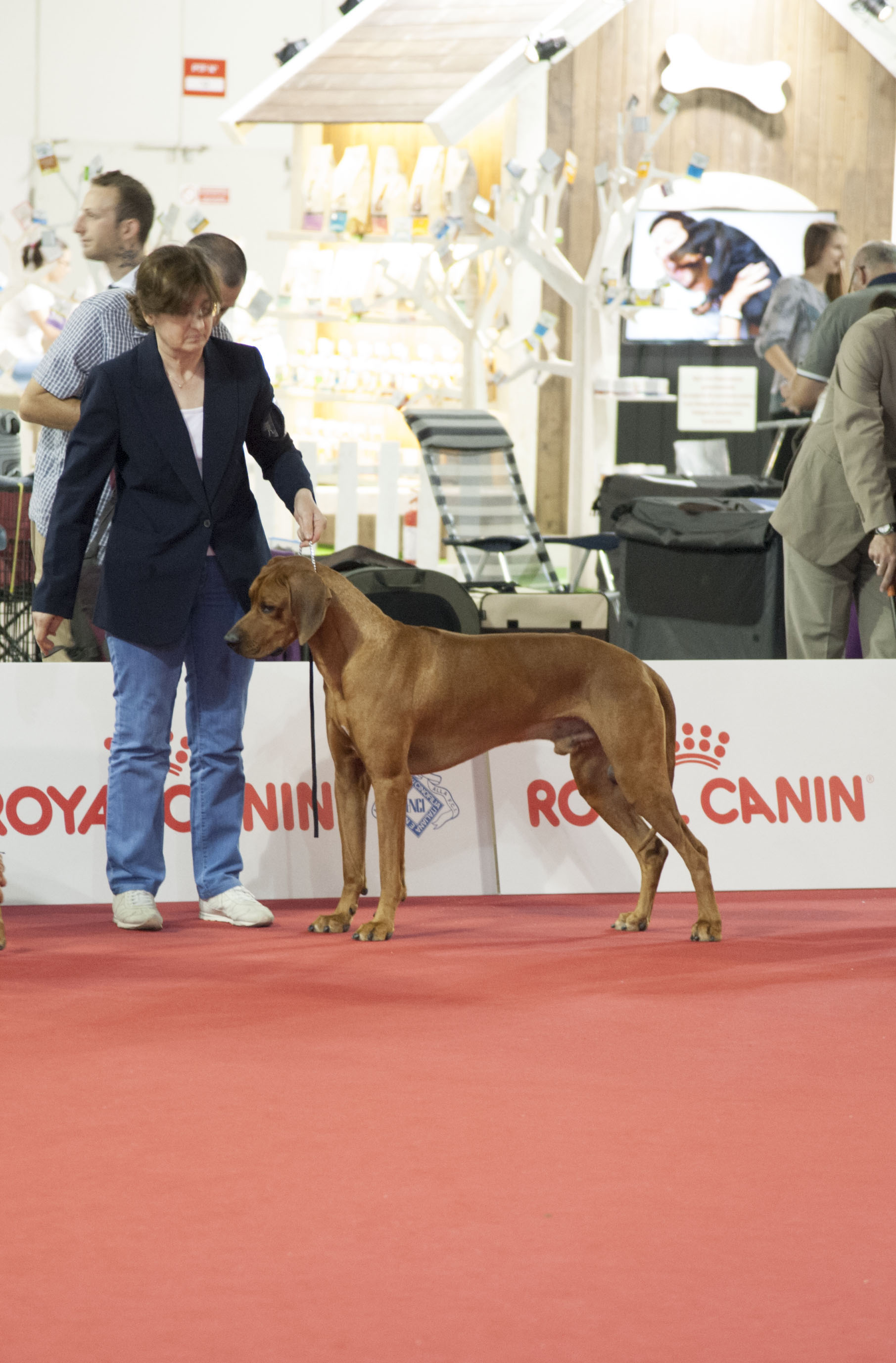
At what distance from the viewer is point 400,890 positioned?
153 inches

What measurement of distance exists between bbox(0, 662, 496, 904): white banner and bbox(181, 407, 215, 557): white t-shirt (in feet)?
2.28

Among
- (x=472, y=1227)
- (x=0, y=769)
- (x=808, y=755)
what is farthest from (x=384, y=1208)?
(x=808, y=755)

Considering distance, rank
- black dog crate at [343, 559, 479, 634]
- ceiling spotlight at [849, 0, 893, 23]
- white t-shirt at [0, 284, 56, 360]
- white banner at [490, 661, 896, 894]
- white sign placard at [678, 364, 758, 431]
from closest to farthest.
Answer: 1. white banner at [490, 661, 896, 894]
2. black dog crate at [343, 559, 479, 634]
3. white t-shirt at [0, 284, 56, 360]
4. ceiling spotlight at [849, 0, 893, 23]
5. white sign placard at [678, 364, 758, 431]

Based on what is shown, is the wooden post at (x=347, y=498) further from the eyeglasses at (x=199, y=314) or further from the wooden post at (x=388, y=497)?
the eyeglasses at (x=199, y=314)

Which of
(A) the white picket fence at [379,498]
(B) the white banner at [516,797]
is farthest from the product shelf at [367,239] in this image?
(B) the white banner at [516,797]

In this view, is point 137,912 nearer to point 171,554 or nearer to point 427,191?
point 171,554

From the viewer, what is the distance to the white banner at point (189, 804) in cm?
420

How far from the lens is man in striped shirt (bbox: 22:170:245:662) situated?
4016 mm

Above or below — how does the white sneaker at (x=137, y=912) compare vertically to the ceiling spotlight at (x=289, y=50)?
below

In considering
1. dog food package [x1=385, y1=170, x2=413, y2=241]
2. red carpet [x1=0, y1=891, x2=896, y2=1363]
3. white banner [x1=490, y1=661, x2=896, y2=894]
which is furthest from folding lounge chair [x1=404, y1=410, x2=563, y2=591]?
red carpet [x1=0, y1=891, x2=896, y2=1363]

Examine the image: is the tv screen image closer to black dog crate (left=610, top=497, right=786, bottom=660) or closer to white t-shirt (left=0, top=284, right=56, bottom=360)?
white t-shirt (left=0, top=284, right=56, bottom=360)

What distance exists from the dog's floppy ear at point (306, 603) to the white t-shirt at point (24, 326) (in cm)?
655

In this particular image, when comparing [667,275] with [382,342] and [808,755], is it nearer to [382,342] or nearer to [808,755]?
[382,342]

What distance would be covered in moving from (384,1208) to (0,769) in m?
2.41
